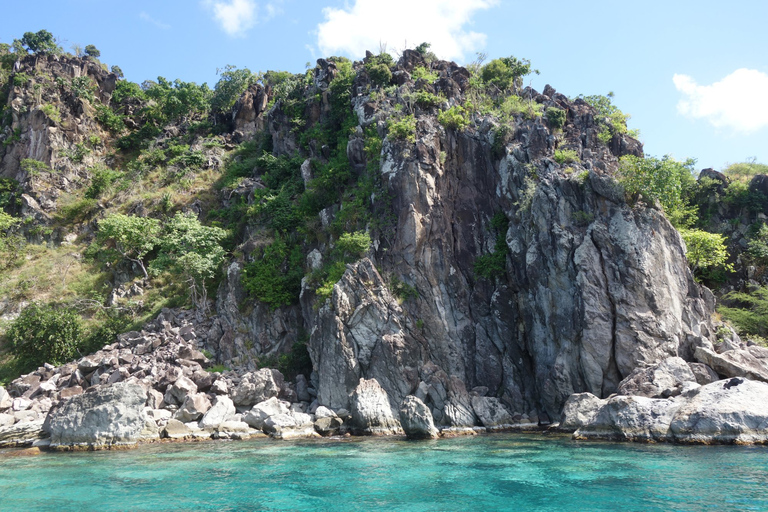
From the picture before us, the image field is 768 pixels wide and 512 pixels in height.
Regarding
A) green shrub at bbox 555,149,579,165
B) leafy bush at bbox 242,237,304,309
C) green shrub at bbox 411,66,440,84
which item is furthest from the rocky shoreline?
green shrub at bbox 411,66,440,84

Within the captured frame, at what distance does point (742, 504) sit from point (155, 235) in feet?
124

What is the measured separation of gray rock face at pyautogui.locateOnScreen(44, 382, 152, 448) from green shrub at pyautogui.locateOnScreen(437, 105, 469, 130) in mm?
24654

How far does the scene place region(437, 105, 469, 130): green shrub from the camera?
34.3 metres

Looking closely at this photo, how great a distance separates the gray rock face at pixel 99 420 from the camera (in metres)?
21.4

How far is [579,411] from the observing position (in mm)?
21625

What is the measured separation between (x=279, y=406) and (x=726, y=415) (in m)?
19.2

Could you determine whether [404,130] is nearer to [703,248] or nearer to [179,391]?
[703,248]

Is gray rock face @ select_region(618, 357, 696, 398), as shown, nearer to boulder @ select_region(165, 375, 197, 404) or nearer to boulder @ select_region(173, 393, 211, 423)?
boulder @ select_region(173, 393, 211, 423)

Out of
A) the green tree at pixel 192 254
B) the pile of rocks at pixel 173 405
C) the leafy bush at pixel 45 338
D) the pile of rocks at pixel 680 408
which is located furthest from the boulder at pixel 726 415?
the leafy bush at pixel 45 338

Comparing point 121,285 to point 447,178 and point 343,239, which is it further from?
point 447,178

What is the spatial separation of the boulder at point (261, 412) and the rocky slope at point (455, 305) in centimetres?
9

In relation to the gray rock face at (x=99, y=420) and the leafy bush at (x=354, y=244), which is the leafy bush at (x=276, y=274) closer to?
the leafy bush at (x=354, y=244)

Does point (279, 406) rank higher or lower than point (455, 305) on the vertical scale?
lower

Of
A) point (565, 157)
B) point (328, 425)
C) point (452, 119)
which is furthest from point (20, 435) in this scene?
point (565, 157)
